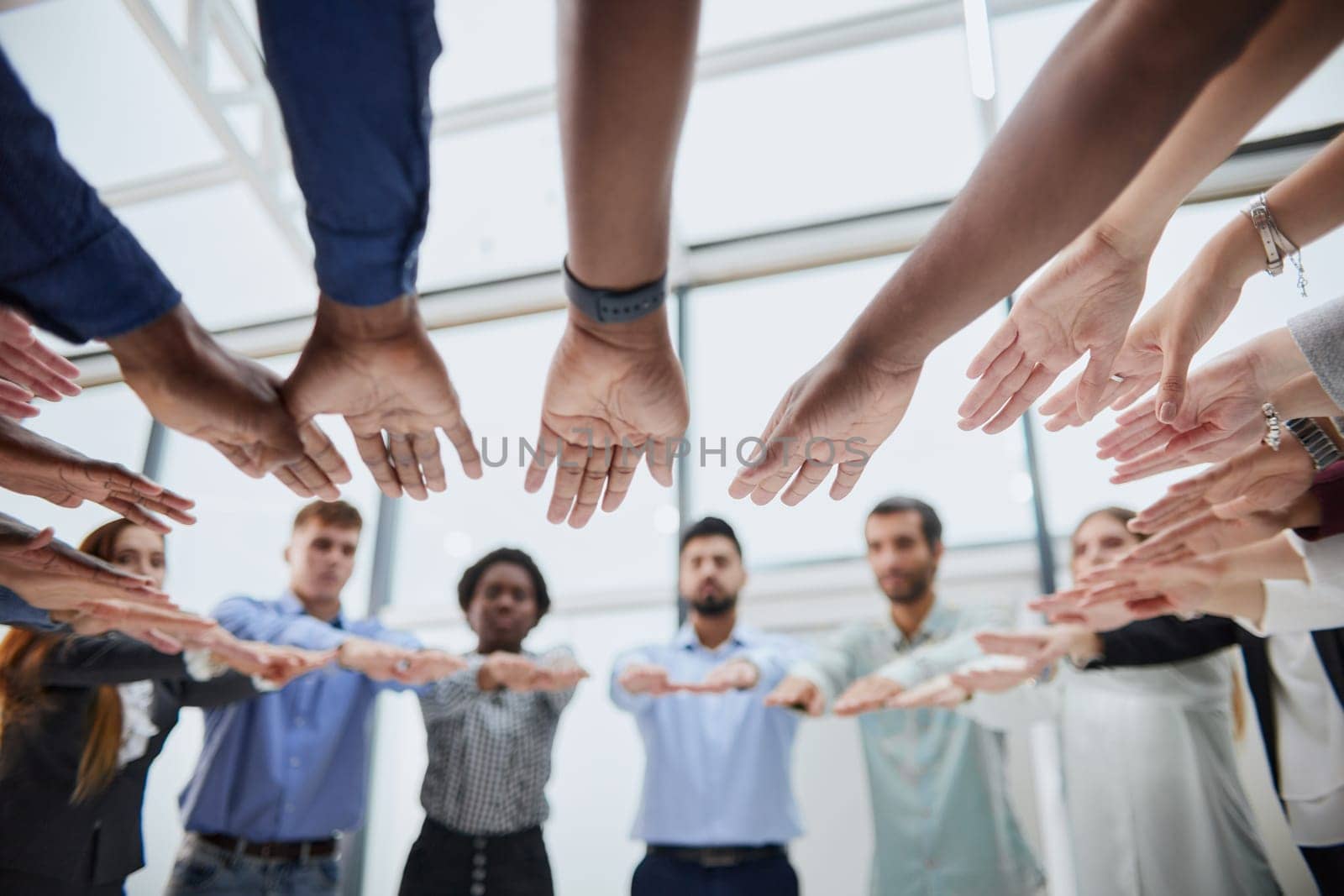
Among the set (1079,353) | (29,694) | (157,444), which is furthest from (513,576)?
(157,444)

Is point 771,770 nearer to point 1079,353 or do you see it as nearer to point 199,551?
point 1079,353

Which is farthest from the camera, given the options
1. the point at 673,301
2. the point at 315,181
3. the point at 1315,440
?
the point at 673,301

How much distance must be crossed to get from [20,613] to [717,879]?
2.02 metres

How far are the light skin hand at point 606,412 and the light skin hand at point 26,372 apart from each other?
98cm

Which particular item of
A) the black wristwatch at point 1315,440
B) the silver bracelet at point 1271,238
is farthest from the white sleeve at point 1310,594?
the silver bracelet at point 1271,238

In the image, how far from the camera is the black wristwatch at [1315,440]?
162 cm

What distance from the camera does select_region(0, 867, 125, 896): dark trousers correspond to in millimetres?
2123

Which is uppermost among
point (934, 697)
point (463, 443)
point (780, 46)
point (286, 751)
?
point (780, 46)

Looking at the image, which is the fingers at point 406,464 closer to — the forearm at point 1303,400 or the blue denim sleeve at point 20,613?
the blue denim sleeve at point 20,613

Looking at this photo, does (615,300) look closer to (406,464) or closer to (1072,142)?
(1072,142)

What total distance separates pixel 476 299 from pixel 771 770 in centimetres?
333

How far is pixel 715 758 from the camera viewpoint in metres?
2.81


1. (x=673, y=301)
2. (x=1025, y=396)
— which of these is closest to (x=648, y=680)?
(x=1025, y=396)

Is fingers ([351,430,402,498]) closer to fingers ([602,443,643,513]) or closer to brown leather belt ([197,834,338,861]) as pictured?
fingers ([602,443,643,513])
